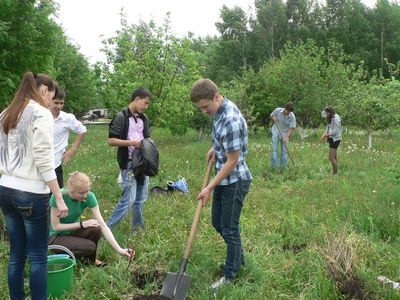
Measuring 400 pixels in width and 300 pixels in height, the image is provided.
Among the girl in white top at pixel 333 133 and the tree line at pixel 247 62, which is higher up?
the tree line at pixel 247 62

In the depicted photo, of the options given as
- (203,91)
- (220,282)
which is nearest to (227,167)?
(203,91)

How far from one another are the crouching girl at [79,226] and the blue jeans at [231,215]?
923mm

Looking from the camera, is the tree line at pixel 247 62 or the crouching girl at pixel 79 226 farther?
the tree line at pixel 247 62

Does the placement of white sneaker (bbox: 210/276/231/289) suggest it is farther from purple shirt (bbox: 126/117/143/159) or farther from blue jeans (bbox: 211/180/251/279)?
purple shirt (bbox: 126/117/143/159)

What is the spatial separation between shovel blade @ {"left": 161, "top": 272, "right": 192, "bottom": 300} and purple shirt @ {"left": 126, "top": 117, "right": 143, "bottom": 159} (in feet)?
5.78

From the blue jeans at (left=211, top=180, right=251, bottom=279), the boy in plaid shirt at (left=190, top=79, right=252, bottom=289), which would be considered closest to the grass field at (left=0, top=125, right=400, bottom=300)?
the blue jeans at (left=211, top=180, right=251, bottom=279)

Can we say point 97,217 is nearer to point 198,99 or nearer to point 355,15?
point 198,99

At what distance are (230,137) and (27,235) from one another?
1707mm

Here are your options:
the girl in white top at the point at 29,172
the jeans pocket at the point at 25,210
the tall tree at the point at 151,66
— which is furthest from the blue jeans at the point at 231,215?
the tall tree at the point at 151,66

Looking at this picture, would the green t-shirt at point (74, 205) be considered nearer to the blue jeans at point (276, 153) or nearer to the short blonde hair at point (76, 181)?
the short blonde hair at point (76, 181)

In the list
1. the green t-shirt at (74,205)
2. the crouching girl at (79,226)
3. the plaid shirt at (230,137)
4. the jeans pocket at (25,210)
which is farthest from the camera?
the green t-shirt at (74,205)

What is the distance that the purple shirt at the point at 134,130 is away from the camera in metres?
4.57

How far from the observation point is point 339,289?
322 centimetres

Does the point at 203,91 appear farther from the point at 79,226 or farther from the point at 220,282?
the point at 79,226
